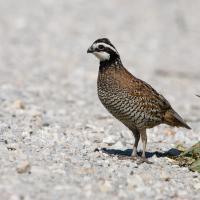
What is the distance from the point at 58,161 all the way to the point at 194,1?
26193 millimetres

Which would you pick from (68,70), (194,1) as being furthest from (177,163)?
(194,1)

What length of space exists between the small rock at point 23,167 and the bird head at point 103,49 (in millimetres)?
2300

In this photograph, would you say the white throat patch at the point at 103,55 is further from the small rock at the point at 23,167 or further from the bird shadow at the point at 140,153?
the small rock at the point at 23,167

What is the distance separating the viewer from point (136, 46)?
25.9 m

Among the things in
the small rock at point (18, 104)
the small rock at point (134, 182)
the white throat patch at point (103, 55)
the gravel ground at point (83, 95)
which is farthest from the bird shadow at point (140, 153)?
the small rock at point (18, 104)

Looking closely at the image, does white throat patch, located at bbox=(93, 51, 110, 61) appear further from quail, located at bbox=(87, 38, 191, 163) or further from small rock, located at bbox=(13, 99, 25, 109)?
small rock, located at bbox=(13, 99, 25, 109)

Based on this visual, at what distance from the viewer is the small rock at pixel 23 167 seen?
8.73 m

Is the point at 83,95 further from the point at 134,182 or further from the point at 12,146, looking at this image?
the point at 134,182

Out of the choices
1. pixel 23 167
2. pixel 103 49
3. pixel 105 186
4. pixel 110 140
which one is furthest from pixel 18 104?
pixel 105 186

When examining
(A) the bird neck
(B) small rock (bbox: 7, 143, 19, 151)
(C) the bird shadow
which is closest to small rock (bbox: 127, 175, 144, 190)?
(B) small rock (bbox: 7, 143, 19, 151)

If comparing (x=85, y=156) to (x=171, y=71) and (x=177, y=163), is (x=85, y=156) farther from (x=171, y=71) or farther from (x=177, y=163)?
(x=171, y=71)

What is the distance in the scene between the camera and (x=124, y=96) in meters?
10.4

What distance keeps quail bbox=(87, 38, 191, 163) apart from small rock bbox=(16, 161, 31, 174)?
193 centimetres

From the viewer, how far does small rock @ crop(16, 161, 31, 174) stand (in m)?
8.73
